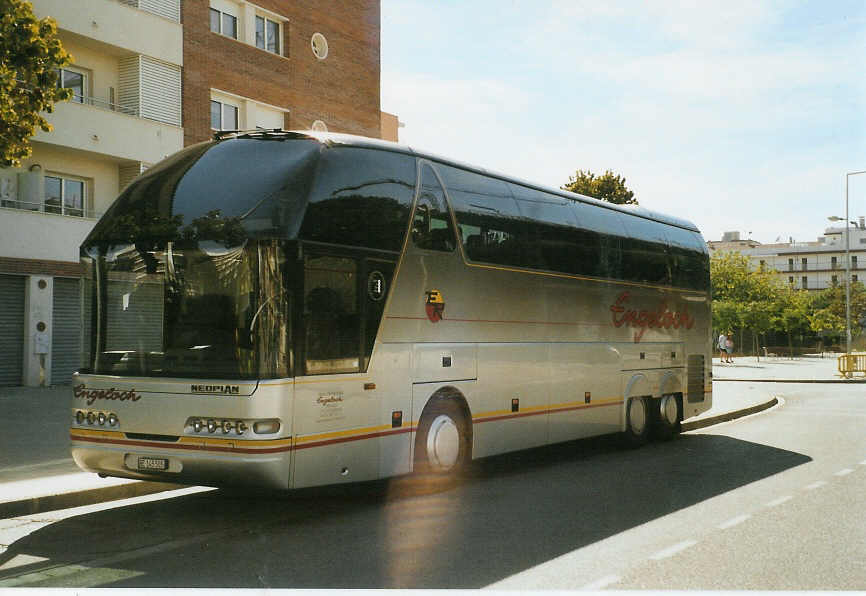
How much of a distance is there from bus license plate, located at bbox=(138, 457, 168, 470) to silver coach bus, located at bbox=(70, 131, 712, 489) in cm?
1

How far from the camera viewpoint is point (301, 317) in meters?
7.92

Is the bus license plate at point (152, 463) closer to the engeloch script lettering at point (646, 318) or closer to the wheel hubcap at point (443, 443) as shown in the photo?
the wheel hubcap at point (443, 443)

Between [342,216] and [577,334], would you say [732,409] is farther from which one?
[342,216]

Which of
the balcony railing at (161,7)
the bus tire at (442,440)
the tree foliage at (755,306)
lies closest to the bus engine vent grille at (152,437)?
the bus tire at (442,440)

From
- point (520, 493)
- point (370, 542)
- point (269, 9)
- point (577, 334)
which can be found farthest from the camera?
point (269, 9)

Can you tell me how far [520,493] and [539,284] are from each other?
2.88m

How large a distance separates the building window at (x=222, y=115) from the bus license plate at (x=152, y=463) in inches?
880

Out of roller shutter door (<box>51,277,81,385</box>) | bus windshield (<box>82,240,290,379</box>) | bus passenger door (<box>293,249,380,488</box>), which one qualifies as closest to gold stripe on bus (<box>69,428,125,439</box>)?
bus windshield (<box>82,240,290,379</box>)

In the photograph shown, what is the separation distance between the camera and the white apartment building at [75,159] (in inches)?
947

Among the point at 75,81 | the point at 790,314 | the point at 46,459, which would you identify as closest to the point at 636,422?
the point at 46,459

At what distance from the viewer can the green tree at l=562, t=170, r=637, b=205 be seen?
168ft

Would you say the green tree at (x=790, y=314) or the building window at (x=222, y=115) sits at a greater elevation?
the building window at (x=222, y=115)

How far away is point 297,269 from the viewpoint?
7883 mm

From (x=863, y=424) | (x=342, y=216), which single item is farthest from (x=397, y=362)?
(x=863, y=424)
